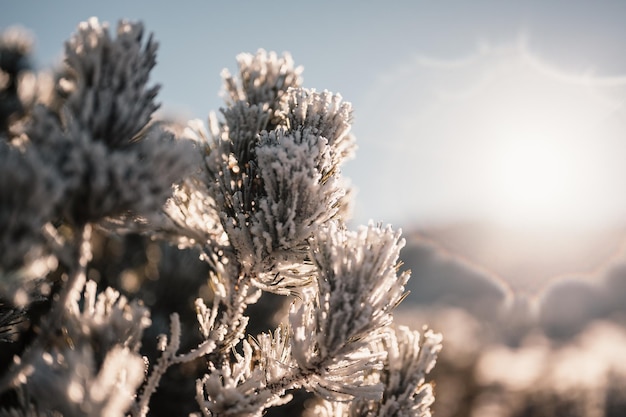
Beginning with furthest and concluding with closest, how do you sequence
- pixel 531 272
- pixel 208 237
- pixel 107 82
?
pixel 531 272 < pixel 208 237 < pixel 107 82

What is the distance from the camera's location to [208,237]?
7.76 ft

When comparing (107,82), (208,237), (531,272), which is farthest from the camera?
(531,272)

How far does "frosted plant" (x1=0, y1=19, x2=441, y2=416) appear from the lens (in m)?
1.35

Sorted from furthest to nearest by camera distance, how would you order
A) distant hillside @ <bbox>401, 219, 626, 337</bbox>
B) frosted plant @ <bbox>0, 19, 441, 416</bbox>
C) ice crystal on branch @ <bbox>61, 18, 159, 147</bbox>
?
distant hillside @ <bbox>401, 219, 626, 337</bbox> < ice crystal on branch @ <bbox>61, 18, 159, 147</bbox> < frosted plant @ <bbox>0, 19, 441, 416</bbox>

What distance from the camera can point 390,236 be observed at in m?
1.88

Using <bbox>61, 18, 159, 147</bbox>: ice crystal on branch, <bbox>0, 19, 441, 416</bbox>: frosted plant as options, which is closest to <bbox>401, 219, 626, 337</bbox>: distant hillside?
<bbox>0, 19, 441, 416</bbox>: frosted plant

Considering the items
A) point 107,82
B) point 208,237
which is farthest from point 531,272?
point 107,82

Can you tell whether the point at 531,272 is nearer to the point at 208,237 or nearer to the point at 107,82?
the point at 208,237

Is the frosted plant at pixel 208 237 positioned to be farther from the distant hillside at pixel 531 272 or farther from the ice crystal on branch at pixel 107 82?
the distant hillside at pixel 531 272

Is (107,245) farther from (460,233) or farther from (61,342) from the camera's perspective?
(460,233)

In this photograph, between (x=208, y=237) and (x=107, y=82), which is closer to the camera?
(x=107, y=82)

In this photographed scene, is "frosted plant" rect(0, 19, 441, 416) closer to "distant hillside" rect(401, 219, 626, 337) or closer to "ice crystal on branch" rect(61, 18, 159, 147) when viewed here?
"ice crystal on branch" rect(61, 18, 159, 147)

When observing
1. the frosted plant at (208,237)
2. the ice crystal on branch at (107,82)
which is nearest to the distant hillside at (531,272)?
the frosted plant at (208,237)

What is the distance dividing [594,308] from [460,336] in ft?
114
